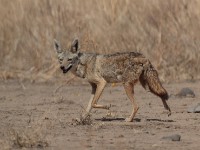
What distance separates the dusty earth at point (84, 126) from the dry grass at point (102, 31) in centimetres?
64

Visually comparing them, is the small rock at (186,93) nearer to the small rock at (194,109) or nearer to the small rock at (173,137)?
the small rock at (194,109)

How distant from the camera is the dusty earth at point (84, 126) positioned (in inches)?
367

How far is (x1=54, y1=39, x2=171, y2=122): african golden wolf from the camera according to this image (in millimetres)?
11586

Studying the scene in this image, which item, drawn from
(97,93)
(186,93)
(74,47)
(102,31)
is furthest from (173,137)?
(102,31)

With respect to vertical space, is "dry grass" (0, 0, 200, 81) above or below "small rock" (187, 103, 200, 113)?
below

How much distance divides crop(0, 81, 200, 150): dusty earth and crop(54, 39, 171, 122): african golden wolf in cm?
37

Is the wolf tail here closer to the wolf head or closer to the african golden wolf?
the african golden wolf

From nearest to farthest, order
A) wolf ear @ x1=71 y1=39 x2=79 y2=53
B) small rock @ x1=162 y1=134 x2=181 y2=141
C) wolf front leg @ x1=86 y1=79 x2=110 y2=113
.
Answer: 1. small rock @ x1=162 y1=134 x2=181 y2=141
2. wolf front leg @ x1=86 y1=79 x2=110 y2=113
3. wolf ear @ x1=71 y1=39 x2=79 y2=53

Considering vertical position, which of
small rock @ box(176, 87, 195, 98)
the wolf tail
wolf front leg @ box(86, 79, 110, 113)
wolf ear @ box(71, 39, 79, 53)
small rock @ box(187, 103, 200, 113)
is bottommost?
small rock @ box(176, 87, 195, 98)

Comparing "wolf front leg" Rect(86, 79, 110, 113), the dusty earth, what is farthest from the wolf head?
the dusty earth

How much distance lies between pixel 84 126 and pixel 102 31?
20.9ft

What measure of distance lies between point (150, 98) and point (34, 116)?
294cm

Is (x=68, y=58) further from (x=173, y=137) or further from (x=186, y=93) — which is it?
(x=186, y=93)

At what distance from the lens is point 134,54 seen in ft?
38.5
